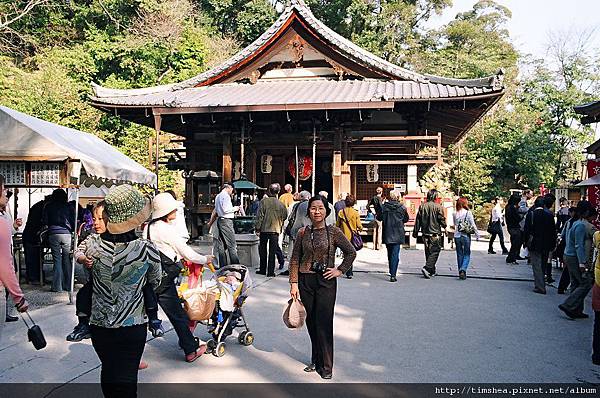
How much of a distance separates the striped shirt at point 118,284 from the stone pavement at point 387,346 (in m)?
1.56

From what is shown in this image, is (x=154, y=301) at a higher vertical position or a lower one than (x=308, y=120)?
lower

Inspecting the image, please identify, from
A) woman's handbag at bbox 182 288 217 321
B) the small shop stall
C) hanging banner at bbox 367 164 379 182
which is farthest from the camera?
hanging banner at bbox 367 164 379 182

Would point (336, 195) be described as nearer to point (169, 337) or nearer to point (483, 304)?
point (483, 304)

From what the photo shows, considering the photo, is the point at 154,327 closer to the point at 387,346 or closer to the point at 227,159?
the point at 387,346

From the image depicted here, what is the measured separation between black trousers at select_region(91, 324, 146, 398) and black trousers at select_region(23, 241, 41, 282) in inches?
260

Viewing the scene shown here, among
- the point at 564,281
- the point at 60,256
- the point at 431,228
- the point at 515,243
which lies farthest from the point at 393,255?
the point at 60,256

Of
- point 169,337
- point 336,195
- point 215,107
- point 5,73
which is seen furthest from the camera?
point 5,73

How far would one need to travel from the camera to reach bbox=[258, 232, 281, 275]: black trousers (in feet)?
32.2

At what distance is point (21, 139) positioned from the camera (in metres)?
6.93

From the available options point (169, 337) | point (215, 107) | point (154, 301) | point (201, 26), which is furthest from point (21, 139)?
point (201, 26)

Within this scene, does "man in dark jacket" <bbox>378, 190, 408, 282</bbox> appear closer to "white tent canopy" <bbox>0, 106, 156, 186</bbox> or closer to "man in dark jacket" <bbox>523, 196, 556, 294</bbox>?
"man in dark jacket" <bbox>523, 196, 556, 294</bbox>

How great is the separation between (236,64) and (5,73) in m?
12.7

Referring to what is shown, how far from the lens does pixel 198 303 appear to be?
4.84 m

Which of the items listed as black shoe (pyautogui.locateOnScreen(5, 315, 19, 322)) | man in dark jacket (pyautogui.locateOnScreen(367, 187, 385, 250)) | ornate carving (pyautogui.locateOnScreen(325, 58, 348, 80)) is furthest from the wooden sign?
ornate carving (pyautogui.locateOnScreen(325, 58, 348, 80))
